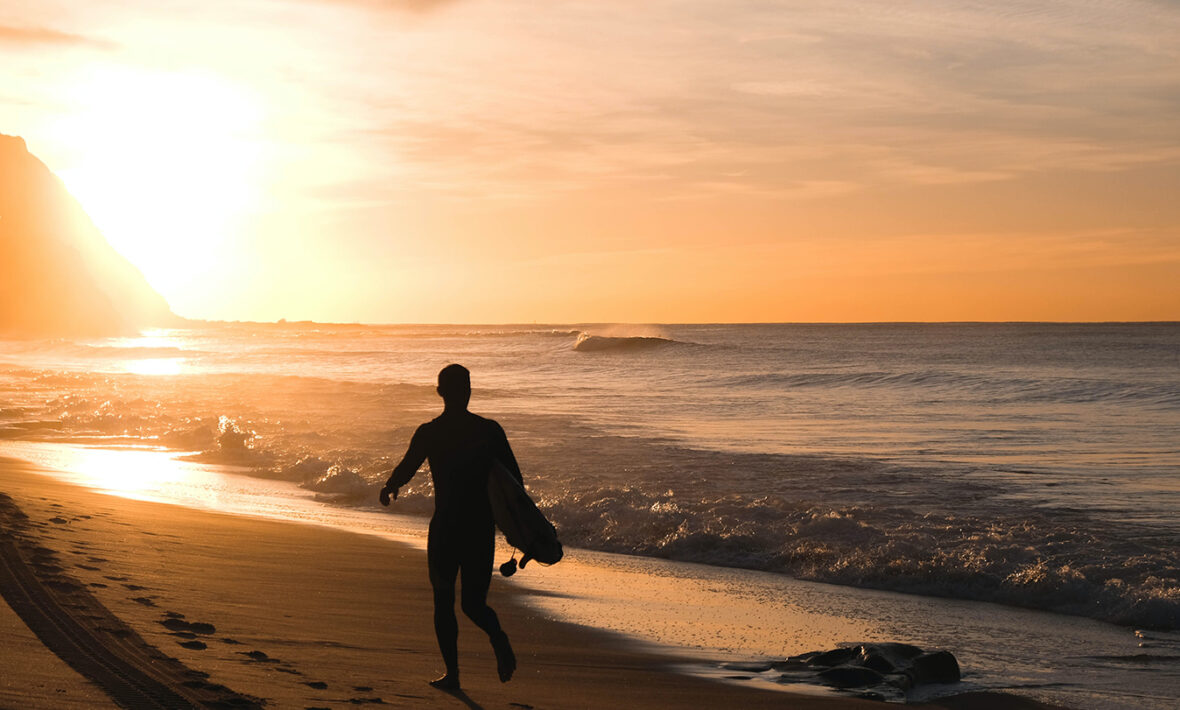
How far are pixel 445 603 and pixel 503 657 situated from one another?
421mm

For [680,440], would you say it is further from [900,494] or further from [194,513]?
[194,513]

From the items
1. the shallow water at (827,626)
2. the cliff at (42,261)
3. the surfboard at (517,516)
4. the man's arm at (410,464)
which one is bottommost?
the shallow water at (827,626)

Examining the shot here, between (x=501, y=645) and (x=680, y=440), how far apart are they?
14362 mm

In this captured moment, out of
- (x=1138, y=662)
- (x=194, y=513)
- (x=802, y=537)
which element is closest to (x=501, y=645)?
(x=1138, y=662)

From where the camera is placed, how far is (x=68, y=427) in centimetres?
2178

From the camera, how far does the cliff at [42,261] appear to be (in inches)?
3814

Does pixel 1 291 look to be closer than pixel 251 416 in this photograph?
No

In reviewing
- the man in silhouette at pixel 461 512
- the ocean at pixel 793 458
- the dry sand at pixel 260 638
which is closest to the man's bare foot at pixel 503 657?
the man in silhouette at pixel 461 512

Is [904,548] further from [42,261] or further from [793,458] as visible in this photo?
[42,261]

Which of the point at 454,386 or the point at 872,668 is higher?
the point at 454,386

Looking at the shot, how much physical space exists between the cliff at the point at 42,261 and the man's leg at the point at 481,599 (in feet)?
329

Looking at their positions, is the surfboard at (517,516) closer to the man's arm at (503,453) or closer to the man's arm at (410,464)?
the man's arm at (503,453)

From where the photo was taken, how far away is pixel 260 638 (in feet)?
19.4

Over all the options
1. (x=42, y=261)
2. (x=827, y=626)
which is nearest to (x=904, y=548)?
(x=827, y=626)
